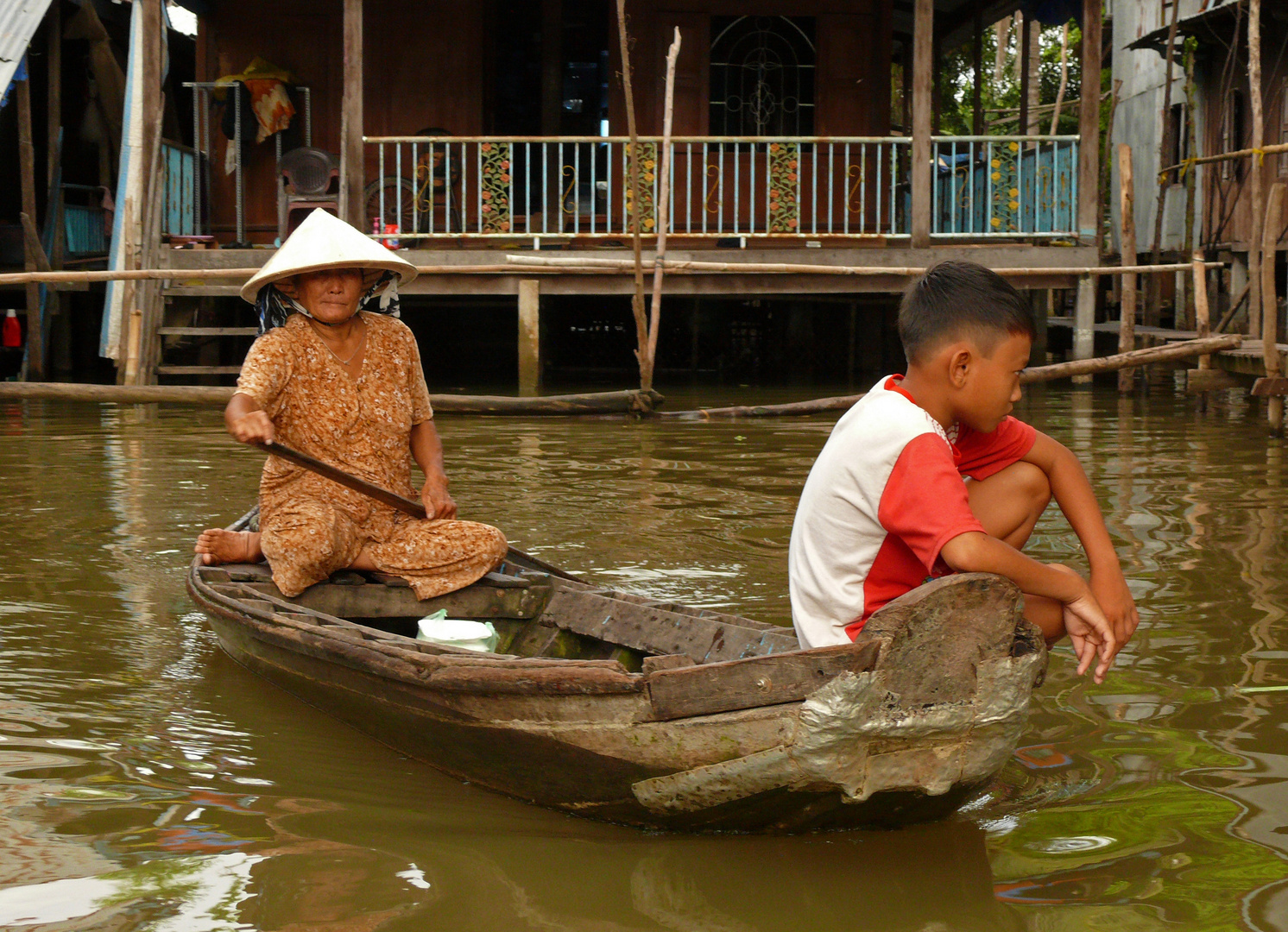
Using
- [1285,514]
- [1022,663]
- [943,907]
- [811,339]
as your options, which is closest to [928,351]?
[1022,663]

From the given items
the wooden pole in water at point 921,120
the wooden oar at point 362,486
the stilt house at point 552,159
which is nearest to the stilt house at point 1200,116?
the stilt house at point 552,159

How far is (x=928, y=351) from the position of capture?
2.56 m

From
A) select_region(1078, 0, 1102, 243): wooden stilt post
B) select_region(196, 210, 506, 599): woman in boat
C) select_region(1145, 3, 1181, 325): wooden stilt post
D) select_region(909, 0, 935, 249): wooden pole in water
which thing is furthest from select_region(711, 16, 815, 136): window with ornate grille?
select_region(196, 210, 506, 599): woman in boat

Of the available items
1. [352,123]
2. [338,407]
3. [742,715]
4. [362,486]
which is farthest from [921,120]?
[742,715]

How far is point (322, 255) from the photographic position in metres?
3.92

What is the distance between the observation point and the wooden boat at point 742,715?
7.85 feet

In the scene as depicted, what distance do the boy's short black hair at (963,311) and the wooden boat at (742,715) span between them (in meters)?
0.46

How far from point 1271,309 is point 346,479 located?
6.42 m

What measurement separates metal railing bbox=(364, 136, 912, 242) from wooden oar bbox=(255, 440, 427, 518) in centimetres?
695

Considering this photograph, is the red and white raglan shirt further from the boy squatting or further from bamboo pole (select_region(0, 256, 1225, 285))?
bamboo pole (select_region(0, 256, 1225, 285))

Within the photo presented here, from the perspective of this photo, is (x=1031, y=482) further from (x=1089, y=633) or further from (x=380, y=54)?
(x=380, y=54)

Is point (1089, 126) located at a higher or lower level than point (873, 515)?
higher

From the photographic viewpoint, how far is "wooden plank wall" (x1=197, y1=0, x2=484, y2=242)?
498 inches

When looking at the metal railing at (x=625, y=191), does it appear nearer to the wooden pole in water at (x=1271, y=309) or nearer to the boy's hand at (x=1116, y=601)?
the wooden pole in water at (x=1271, y=309)
